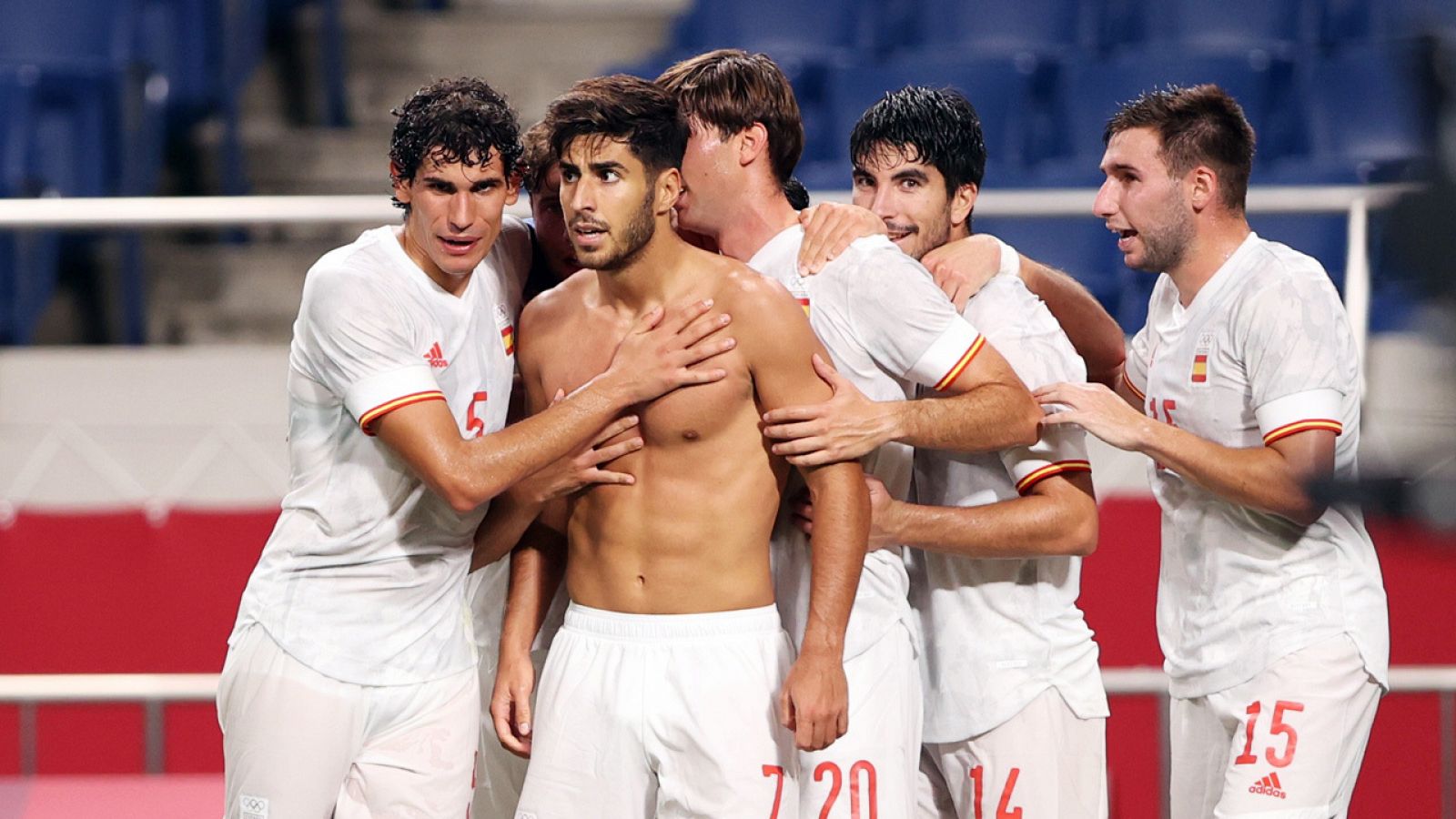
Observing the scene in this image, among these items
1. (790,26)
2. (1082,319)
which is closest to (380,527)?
(1082,319)

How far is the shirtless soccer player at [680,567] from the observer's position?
8.34 feet

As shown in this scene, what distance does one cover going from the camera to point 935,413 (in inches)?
107

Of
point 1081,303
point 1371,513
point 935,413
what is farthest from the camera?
point 1081,303

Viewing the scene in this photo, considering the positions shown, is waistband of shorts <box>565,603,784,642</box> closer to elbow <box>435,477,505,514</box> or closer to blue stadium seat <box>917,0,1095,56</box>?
elbow <box>435,477,505,514</box>

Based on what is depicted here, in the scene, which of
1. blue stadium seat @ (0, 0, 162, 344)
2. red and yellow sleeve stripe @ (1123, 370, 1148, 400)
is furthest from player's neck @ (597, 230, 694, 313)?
blue stadium seat @ (0, 0, 162, 344)

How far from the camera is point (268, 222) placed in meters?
3.85

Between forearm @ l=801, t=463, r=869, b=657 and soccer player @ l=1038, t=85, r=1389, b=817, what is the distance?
52 centimetres

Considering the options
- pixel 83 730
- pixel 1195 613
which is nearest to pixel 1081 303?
pixel 1195 613

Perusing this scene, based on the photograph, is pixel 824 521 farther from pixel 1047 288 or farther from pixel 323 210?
pixel 323 210

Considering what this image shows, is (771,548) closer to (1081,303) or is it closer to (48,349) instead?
(1081,303)

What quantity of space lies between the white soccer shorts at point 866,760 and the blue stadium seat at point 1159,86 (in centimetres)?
446

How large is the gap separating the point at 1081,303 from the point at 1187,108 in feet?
1.72

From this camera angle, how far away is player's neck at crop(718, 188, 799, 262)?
2.99 metres

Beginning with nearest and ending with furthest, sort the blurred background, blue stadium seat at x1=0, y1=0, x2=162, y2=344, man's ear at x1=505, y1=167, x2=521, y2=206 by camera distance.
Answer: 1. man's ear at x1=505, y1=167, x2=521, y2=206
2. the blurred background
3. blue stadium seat at x1=0, y1=0, x2=162, y2=344
